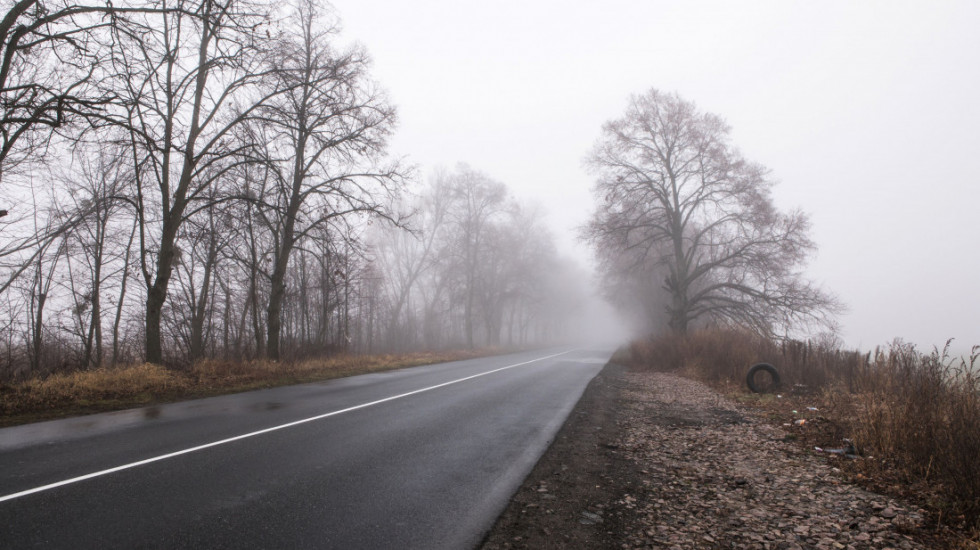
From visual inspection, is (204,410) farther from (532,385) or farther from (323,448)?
(532,385)

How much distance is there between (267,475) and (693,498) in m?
3.82

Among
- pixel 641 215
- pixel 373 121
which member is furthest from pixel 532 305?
pixel 373 121

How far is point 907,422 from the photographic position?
470cm

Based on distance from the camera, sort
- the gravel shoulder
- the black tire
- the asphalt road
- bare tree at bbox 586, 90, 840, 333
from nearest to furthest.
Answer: the asphalt road, the gravel shoulder, the black tire, bare tree at bbox 586, 90, 840, 333

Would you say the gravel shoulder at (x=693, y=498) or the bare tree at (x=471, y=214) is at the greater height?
the bare tree at (x=471, y=214)

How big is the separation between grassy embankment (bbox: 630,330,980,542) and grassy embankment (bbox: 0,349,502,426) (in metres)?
10.3

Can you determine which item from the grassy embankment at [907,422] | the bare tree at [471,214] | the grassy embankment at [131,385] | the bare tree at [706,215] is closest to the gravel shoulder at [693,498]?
the grassy embankment at [907,422]

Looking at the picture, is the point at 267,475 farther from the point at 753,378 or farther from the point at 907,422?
the point at 753,378

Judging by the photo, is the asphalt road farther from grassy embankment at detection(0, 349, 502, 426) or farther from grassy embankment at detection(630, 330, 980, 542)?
grassy embankment at detection(630, 330, 980, 542)

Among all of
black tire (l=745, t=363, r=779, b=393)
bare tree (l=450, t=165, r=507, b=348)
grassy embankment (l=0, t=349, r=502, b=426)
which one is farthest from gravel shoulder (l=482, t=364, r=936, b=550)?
bare tree (l=450, t=165, r=507, b=348)

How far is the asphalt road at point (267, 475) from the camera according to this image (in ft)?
10.3

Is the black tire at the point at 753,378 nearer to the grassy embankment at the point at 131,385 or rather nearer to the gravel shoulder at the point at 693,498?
the gravel shoulder at the point at 693,498

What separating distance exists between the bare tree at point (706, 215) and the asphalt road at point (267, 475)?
1487 cm

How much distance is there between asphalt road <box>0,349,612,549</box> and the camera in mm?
3139
